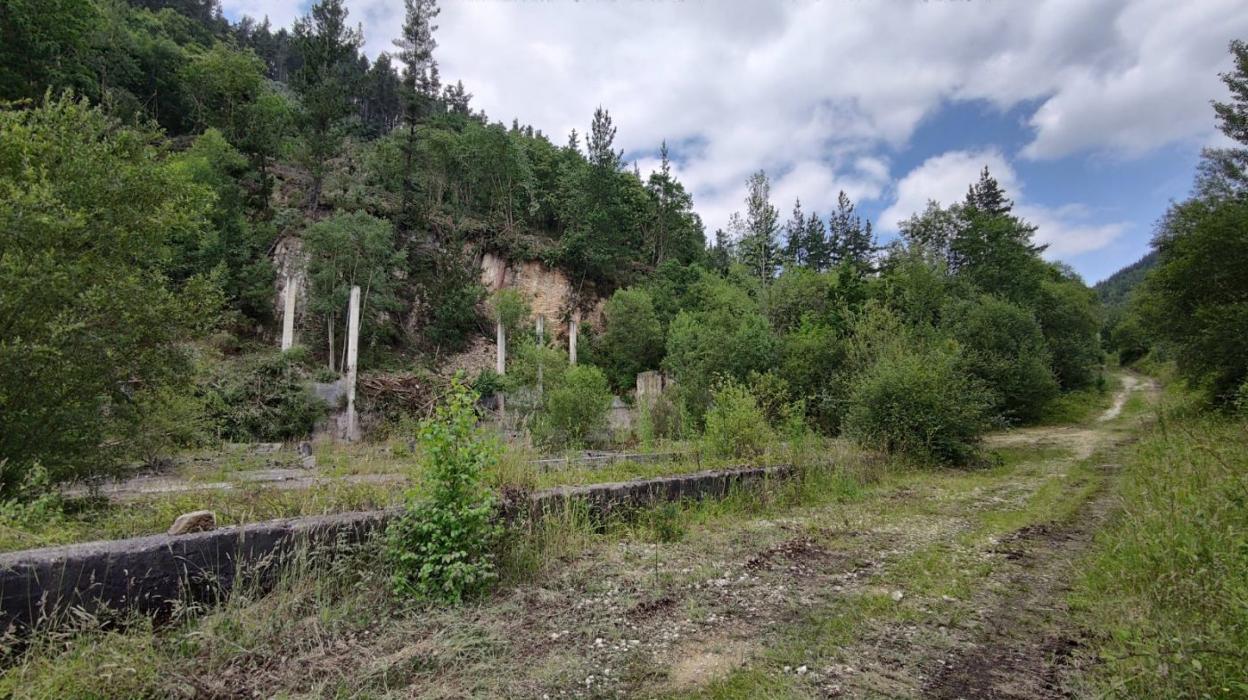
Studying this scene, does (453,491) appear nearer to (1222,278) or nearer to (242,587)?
(242,587)

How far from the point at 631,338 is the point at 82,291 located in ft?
77.1

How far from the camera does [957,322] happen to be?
2389 centimetres

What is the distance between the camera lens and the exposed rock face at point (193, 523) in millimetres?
3590

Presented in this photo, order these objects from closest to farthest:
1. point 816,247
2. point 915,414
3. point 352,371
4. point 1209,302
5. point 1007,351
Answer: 1. point 915,414
2. point 1209,302
3. point 352,371
4. point 1007,351
5. point 816,247

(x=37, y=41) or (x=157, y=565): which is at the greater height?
(x=37, y=41)

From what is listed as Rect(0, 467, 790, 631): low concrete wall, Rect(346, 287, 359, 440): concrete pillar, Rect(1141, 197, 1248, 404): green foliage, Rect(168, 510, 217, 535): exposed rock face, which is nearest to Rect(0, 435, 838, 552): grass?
Rect(168, 510, 217, 535): exposed rock face

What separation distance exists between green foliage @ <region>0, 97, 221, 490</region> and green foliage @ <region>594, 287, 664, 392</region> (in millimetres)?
21857

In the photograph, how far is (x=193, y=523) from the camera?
12.0ft

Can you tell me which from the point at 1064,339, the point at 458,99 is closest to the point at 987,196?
the point at 1064,339

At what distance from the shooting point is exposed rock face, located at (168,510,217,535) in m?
3.59

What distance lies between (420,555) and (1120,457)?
15469 millimetres

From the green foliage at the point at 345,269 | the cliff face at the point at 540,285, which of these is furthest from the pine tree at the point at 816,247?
the green foliage at the point at 345,269

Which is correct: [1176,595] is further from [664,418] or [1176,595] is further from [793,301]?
[793,301]

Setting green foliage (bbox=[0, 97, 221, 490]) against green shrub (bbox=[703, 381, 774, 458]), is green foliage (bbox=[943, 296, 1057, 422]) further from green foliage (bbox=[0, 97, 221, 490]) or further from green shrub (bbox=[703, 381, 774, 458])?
green foliage (bbox=[0, 97, 221, 490])
